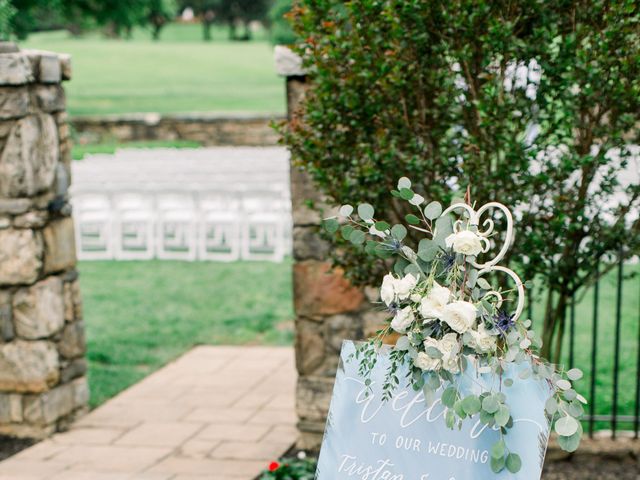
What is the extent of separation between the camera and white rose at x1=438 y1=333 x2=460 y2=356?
2562 mm

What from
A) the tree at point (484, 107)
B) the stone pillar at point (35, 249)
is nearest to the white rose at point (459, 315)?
the tree at point (484, 107)

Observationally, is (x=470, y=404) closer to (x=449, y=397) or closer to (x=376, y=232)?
(x=449, y=397)

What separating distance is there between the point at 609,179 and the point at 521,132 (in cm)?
41

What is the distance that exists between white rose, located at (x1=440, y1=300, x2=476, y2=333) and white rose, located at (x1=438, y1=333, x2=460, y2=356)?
0.04 m

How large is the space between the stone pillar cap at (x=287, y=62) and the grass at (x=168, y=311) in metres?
2.62

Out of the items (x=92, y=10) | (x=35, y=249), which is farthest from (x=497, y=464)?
(x=92, y=10)

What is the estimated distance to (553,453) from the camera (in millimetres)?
4867

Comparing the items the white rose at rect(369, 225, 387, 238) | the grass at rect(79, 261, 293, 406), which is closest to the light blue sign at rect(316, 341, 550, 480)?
the white rose at rect(369, 225, 387, 238)

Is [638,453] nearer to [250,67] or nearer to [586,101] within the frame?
[586,101]

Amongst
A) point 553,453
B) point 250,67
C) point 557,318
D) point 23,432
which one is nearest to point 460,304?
point 557,318

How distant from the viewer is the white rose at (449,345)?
2562mm

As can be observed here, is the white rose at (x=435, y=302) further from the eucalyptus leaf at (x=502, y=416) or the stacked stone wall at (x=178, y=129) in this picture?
the stacked stone wall at (x=178, y=129)

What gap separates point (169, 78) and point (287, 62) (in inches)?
1237

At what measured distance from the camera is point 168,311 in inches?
331
